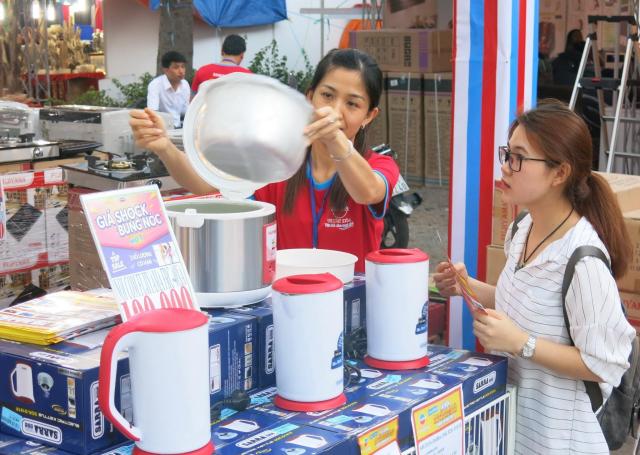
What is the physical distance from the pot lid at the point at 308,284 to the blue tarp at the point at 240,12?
11310mm

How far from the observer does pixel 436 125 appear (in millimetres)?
9906

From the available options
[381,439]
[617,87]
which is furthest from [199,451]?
[617,87]

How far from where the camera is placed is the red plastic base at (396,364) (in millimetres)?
2090

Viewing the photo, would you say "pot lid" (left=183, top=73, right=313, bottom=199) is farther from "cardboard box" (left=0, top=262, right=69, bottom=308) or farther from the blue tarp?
the blue tarp

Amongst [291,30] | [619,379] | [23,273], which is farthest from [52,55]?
[619,379]

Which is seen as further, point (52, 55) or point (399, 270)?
point (52, 55)

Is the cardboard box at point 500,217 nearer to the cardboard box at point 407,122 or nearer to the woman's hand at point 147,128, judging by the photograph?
the woman's hand at point 147,128

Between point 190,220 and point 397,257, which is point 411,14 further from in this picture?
point 190,220

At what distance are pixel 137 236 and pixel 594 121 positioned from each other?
8059mm

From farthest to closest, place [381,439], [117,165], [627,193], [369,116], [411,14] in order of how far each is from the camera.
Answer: [411,14] < [117,165] < [627,193] < [369,116] < [381,439]

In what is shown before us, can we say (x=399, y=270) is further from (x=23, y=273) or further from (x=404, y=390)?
(x=23, y=273)

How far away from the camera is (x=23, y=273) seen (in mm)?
4480

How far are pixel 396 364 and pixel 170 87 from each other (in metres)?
7.33

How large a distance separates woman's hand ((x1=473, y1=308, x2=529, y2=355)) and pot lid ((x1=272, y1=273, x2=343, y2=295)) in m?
0.44
